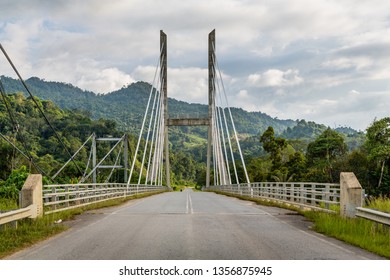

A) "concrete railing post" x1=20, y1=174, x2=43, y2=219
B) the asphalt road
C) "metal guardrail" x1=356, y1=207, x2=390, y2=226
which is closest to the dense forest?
"concrete railing post" x1=20, y1=174, x2=43, y2=219

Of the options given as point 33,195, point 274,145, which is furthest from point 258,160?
point 33,195

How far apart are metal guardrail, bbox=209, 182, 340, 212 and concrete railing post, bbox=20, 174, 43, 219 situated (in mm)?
8713

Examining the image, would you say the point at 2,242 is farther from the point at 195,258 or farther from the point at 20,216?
the point at 195,258

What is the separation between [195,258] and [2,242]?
4184mm

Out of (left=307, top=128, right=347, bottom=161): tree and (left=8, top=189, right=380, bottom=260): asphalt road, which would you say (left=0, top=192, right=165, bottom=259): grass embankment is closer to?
(left=8, top=189, right=380, bottom=260): asphalt road

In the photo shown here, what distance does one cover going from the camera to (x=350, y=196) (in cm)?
1339

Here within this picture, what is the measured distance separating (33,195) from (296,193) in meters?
12.4

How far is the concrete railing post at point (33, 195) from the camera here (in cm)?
1320

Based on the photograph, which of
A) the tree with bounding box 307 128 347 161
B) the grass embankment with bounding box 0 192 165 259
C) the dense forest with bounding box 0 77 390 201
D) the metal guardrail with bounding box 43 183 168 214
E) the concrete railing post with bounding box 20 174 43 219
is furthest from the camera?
the tree with bounding box 307 128 347 161

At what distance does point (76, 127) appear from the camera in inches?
4466

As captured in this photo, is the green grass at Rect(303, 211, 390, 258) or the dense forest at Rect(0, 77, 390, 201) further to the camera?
the dense forest at Rect(0, 77, 390, 201)

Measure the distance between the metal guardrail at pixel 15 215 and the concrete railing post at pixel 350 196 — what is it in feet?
28.1

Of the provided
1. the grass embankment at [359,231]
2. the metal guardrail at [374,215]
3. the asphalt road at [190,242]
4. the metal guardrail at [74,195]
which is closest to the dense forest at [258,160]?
the metal guardrail at [74,195]

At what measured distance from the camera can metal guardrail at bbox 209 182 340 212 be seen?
52.8 ft
